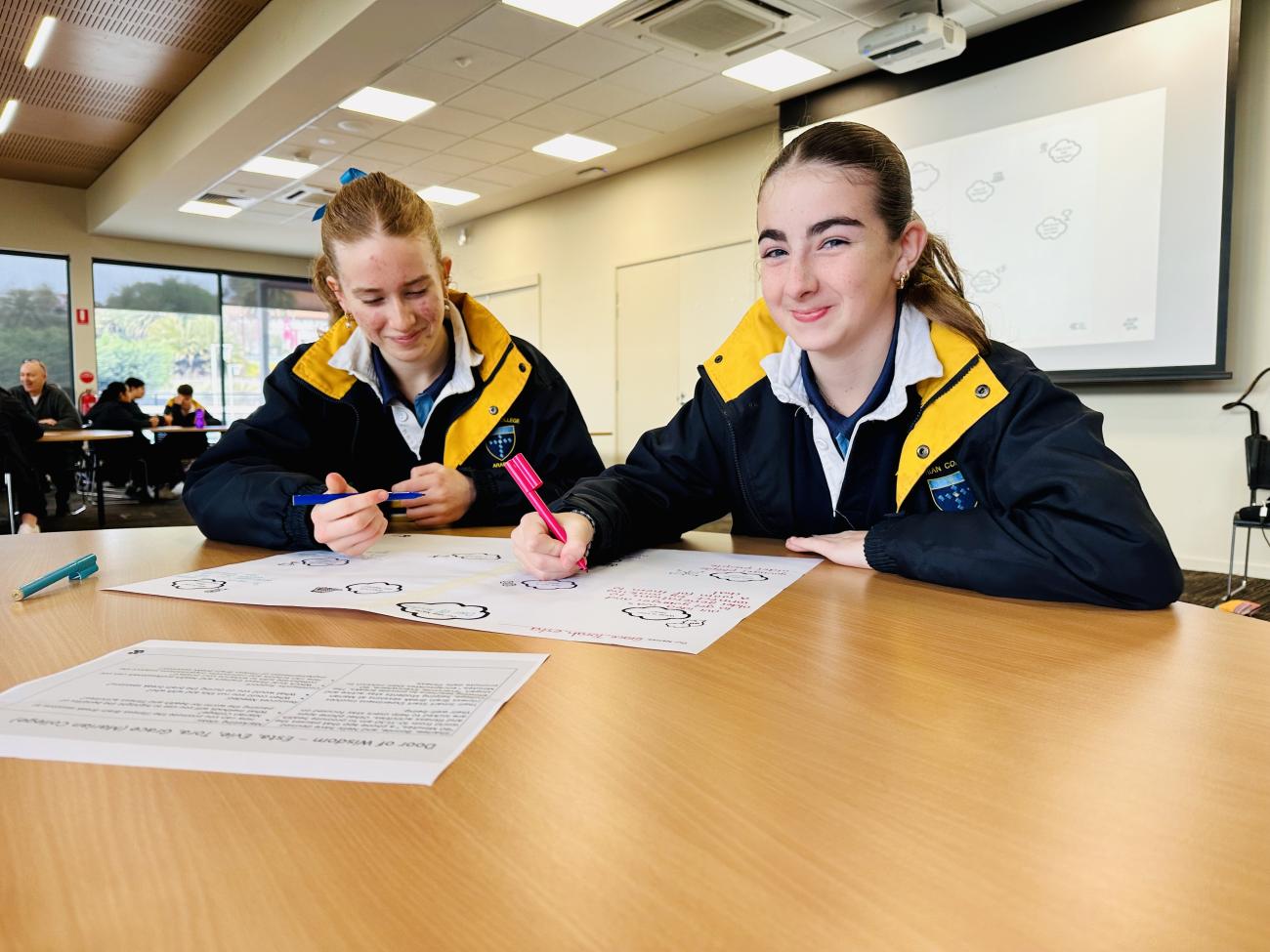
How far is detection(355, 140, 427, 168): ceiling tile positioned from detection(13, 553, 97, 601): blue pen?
564 cm

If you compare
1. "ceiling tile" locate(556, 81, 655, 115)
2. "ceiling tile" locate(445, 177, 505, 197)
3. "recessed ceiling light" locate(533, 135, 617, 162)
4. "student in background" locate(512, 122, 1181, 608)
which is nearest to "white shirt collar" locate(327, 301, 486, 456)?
"student in background" locate(512, 122, 1181, 608)

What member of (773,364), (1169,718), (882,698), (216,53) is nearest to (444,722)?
(882,698)

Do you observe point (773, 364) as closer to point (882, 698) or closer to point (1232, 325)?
point (882, 698)

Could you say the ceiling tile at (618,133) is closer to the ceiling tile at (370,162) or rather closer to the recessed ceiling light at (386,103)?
the recessed ceiling light at (386,103)

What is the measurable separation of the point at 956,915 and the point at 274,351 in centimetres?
1112

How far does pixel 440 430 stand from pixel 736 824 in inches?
48.3

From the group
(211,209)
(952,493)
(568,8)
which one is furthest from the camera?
(211,209)

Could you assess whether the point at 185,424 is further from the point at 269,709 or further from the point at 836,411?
the point at 269,709

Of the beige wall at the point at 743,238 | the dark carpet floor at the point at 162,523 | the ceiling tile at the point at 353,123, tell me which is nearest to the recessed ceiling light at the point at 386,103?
the ceiling tile at the point at 353,123

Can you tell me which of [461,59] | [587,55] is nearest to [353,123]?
[461,59]

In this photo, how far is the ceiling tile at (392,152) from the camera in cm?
Answer: 604

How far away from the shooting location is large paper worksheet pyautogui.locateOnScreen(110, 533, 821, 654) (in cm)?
72

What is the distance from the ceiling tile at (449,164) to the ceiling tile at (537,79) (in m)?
1.48

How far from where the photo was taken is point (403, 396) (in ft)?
A: 5.09
